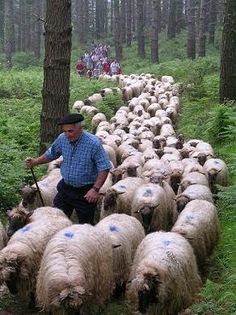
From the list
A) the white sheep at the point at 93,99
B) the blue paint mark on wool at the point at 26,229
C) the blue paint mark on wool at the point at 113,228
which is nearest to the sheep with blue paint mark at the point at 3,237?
the blue paint mark on wool at the point at 26,229

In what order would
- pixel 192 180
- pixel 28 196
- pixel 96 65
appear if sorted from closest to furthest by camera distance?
pixel 28 196 < pixel 192 180 < pixel 96 65

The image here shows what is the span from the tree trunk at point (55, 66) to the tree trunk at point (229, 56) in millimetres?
5630

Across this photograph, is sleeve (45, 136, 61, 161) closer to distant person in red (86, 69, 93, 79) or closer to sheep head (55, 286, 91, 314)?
sheep head (55, 286, 91, 314)

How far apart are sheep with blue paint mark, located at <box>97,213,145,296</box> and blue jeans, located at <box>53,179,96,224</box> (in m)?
0.61

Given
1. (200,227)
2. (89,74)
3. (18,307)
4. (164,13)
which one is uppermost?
(164,13)

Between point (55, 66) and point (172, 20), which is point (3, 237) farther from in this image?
point (172, 20)

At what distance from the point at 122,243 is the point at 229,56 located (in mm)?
9167

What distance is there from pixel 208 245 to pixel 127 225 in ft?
3.98

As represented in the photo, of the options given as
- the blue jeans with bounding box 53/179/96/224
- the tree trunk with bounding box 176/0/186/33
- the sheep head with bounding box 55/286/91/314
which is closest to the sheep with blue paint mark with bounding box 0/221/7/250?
the blue jeans with bounding box 53/179/96/224

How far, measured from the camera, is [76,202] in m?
7.70

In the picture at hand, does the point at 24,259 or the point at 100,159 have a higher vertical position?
the point at 100,159

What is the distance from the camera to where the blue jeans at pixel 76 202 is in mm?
7619

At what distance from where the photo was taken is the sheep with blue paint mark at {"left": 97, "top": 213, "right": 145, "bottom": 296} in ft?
21.4

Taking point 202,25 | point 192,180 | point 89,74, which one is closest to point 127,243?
point 192,180
